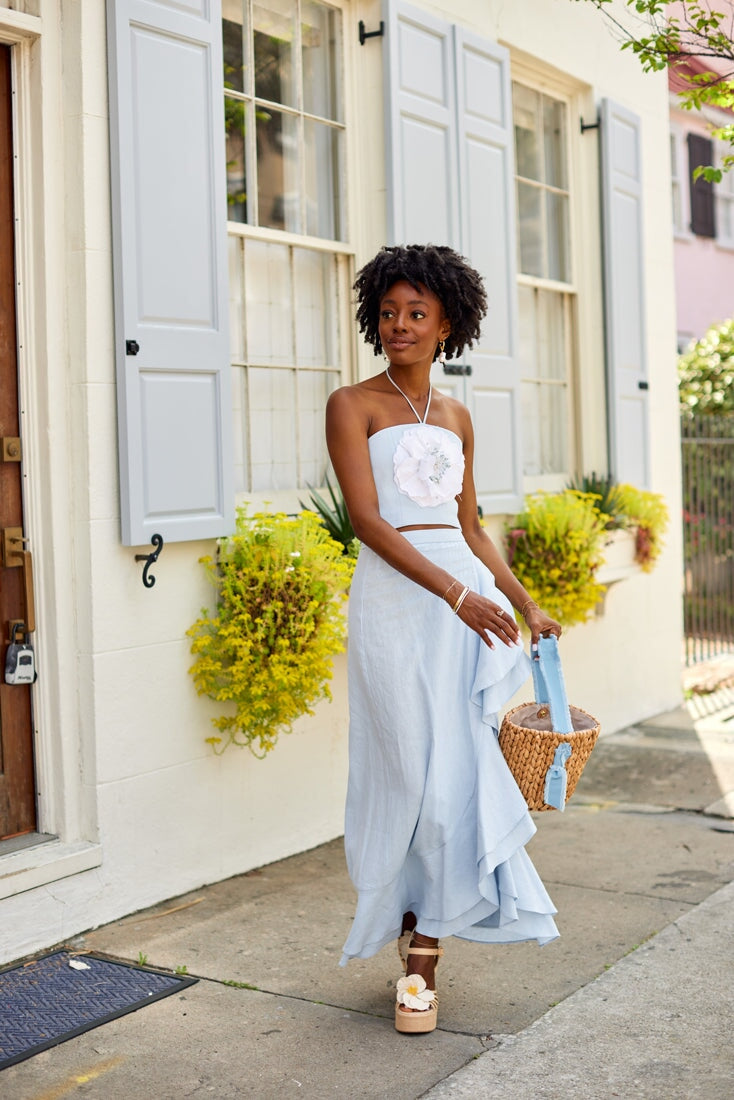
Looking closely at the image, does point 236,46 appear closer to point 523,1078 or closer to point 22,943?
point 22,943

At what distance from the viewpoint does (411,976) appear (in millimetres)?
3402

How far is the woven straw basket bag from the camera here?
3.28 meters

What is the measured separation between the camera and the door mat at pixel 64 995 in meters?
3.42

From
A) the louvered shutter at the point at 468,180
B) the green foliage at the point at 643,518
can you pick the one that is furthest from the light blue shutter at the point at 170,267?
the green foliage at the point at 643,518

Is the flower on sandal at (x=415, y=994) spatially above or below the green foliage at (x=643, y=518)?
below

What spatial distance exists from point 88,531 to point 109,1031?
1.56 meters

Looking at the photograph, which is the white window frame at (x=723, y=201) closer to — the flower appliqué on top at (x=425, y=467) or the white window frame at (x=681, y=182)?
the white window frame at (x=681, y=182)

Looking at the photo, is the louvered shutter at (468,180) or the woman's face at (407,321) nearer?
the woman's face at (407,321)

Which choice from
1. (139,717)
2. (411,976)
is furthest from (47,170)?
(411,976)

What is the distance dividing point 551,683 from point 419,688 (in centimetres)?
35

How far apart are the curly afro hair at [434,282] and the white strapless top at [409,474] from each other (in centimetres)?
33

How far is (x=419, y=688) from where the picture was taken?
11.2ft

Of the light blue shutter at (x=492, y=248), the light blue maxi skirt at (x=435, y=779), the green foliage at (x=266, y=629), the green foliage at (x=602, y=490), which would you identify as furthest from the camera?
the green foliage at (x=602, y=490)

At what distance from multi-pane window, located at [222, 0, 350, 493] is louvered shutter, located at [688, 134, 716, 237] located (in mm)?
10084
